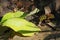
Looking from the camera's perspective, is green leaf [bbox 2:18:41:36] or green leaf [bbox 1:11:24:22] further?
green leaf [bbox 1:11:24:22]

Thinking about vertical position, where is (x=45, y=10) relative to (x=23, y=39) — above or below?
above

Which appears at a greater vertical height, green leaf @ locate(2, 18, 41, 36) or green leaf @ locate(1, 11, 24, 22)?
green leaf @ locate(1, 11, 24, 22)

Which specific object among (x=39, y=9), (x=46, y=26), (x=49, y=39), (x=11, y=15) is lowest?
(x=49, y=39)

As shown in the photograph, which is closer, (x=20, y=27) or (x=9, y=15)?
(x=20, y=27)

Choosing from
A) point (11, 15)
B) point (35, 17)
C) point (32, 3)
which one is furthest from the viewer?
point (32, 3)

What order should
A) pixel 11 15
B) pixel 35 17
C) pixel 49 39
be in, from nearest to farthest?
pixel 49 39, pixel 11 15, pixel 35 17

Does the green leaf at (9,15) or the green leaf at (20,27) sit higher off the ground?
the green leaf at (9,15)

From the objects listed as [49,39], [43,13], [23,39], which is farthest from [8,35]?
[43,13]

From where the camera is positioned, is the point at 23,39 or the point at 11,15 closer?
the point at 23,39

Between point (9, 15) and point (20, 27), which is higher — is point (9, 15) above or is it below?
above

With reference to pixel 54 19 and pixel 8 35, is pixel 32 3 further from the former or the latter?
pixel 8 35

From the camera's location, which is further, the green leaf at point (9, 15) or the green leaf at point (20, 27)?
the green leaf at point (9, 15)
